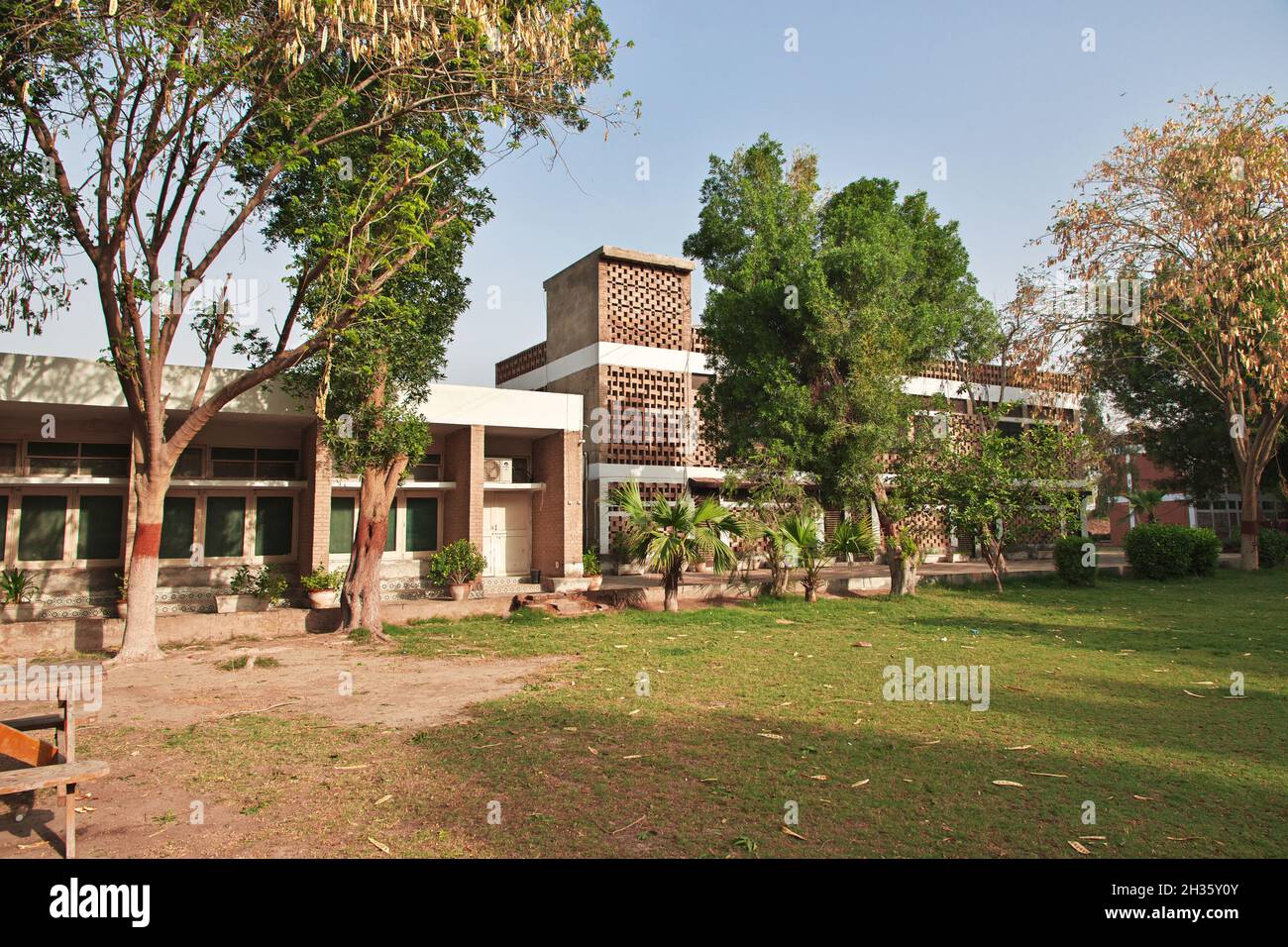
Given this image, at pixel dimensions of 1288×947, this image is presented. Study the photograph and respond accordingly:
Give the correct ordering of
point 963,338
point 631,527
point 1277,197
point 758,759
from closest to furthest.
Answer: point 758,759 → point 631,527 → point 1277,197 → point 963,338

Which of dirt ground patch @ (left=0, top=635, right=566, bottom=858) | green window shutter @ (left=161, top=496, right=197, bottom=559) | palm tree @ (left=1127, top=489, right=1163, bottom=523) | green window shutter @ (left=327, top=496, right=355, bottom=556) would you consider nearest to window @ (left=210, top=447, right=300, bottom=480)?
green window shutter @ (left=161, top=496, right=197, bottom=559)

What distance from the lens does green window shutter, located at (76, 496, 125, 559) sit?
14773 millimetres

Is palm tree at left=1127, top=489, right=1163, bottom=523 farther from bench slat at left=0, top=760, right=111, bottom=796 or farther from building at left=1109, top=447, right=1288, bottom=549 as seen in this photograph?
bench slat at left=0, top=760, right=111, bottom=796

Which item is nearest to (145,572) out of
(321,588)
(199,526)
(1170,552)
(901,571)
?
(321,588)

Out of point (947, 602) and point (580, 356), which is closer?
point (947, 602)

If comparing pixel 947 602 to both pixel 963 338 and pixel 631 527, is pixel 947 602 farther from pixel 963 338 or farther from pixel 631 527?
pixel 963 338

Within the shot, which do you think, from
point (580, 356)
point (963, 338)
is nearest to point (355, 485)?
point (580, 356)

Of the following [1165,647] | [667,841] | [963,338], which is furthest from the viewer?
[963,338]

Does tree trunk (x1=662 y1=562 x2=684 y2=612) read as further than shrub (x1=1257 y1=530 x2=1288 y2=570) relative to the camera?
No

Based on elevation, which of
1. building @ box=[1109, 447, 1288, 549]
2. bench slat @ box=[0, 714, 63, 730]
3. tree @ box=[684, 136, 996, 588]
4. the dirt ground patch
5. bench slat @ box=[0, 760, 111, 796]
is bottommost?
the dirt ground patch

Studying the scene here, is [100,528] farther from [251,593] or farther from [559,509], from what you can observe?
[559,509]

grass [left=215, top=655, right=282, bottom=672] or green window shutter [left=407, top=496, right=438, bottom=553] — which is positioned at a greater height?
green window shutter [left=407, top=496, right=438, bottom=553]

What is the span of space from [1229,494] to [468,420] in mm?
33792

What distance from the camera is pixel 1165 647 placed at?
1055 cm
